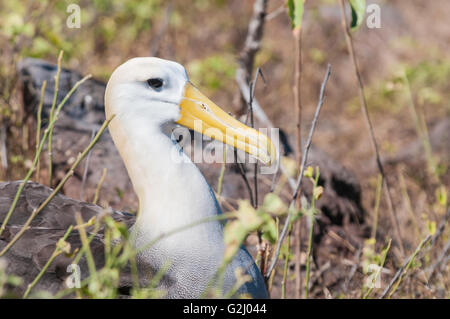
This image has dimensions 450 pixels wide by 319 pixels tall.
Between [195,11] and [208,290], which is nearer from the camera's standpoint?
[208,290]

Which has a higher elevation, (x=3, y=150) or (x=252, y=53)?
(x=252, y=53)

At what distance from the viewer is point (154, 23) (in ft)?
23.5

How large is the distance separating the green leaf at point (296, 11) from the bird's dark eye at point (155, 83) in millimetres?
538

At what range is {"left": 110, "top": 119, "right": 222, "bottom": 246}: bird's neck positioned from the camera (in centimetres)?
214

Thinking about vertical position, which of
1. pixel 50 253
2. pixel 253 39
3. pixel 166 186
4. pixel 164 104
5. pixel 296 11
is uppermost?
pixel 296 11

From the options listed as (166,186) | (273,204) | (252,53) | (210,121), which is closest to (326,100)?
(252,53)

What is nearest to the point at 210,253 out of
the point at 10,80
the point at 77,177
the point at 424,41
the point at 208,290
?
the point at 208,290

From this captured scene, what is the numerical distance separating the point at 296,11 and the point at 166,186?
0.79 m

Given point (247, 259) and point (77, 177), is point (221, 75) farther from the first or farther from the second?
point (247, 259)

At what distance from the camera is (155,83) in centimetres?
224

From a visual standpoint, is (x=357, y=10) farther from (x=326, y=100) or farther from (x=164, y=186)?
(x=326, y=100)

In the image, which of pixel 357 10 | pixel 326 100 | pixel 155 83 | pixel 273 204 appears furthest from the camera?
pixel 326 100

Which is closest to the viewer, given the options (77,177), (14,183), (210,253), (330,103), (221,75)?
(210,253)
